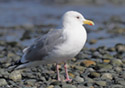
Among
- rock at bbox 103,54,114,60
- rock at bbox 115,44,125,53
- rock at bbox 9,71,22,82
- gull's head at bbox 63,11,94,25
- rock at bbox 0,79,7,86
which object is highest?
gull's head at bbox 63,11,94,25

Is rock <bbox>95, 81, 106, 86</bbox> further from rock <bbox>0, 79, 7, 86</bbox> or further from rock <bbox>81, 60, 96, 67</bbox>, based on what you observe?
rock <bbox>0, 79, 7, 86</bbox>

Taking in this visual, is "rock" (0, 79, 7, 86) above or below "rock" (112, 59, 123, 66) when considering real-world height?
below

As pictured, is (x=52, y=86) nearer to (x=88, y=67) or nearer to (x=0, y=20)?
(x=88, y=67)

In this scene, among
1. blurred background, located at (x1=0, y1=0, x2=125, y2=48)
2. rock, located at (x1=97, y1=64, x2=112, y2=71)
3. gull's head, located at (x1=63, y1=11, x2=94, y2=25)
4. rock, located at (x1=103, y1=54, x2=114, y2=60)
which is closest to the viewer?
gull's head, located at (x1=63, y1=11, x2=94, y2=25)

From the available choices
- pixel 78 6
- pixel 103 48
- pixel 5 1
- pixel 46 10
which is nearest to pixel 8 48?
pixel 103 48

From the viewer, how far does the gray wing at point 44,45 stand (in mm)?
6012

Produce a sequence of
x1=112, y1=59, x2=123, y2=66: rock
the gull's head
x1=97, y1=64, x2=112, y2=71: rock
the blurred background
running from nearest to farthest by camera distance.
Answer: the gull's head → x1=97, y1=64, x2=112, y2=71: rock → x1=112, y1=59, x2=123, y2=66: rock → the blurred background

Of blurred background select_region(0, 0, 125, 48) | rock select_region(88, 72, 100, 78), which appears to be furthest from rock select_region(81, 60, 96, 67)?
blurred background select_region(0, 0, 125, 48)

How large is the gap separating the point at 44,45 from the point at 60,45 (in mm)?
371

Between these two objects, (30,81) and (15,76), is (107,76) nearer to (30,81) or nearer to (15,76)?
(30,81)

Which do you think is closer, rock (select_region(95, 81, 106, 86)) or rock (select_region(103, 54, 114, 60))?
rock (select_region(95, 81, 106, 86))

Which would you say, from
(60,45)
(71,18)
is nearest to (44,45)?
(60,45)

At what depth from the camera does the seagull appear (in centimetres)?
586

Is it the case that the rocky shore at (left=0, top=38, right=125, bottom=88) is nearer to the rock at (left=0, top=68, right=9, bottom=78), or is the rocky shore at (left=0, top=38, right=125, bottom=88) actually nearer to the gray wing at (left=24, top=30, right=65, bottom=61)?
the rock at (left=0, top=68, right=9, bottom=78)
